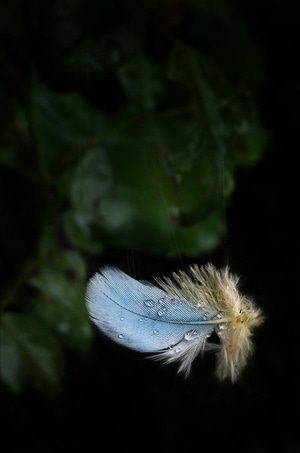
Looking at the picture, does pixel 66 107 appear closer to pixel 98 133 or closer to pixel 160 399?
pixel 98 133

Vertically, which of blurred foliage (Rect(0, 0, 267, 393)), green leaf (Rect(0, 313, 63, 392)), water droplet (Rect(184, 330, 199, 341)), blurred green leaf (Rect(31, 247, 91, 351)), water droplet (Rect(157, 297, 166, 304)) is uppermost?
blurred foliage (Rect(0, 0, 267, 393))

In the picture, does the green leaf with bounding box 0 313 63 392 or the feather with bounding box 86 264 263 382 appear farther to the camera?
the green leaf with bounding box 0 313 63 392

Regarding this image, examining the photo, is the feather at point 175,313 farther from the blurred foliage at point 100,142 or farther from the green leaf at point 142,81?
the green leaf at point 142,81

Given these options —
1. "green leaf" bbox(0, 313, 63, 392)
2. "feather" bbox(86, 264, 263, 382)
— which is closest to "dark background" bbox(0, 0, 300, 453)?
"green leaf" bbox(0, 313, 63, 392)

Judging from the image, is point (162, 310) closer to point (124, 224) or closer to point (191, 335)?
point (191, 335)

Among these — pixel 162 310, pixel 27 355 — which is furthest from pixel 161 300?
pixel 27 355

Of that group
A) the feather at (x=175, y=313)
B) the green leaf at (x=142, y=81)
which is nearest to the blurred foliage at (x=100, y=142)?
the green leaf at (x=142, y=81)

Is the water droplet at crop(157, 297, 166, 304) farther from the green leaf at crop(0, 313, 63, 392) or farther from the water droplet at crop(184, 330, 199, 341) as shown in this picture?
the green leaf at crop(0, 313, 63, 392)
